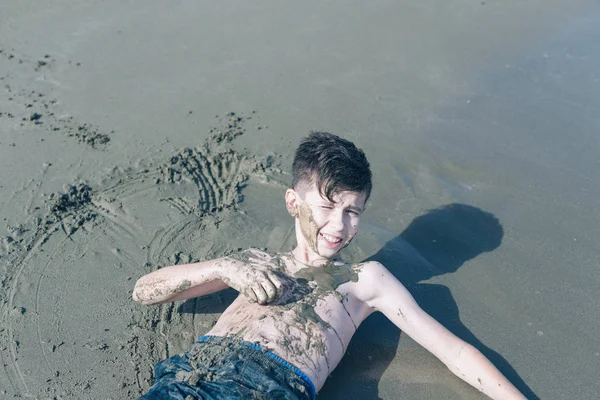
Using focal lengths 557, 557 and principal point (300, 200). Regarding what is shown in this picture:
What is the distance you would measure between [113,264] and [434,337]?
2137mm

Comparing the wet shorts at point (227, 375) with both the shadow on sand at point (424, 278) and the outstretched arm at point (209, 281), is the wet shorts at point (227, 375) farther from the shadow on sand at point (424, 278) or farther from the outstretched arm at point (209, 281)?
the shadow on sand at point (424, 278)

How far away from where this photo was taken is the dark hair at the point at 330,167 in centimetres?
310

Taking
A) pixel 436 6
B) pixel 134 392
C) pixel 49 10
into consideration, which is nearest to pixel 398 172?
pixel 134 392

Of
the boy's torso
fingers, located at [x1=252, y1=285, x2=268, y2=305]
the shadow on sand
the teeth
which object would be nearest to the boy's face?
the teeth

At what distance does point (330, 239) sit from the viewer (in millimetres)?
3141

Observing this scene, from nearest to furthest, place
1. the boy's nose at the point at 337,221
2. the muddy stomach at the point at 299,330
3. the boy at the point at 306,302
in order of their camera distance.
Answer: the boy at the point at 306,302 → the muddy stomach at the point at 299,330 → the boy's nose at the point at 337,221

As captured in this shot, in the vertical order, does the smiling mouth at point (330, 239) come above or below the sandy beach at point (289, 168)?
above

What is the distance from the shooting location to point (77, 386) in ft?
9.96

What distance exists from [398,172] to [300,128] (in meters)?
1.01

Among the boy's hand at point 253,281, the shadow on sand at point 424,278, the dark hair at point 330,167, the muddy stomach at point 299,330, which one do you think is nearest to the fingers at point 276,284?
the boy's hand at point 253,281

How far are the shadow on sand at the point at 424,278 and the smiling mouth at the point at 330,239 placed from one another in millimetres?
678

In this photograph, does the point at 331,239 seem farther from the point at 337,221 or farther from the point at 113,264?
the point at 113,264

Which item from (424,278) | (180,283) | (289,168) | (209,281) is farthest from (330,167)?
(289,168)

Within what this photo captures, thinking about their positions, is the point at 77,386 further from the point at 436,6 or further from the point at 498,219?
the point at 436,6
